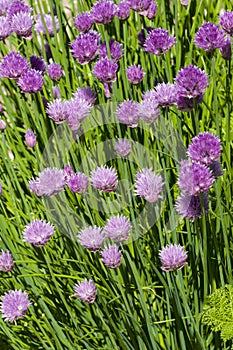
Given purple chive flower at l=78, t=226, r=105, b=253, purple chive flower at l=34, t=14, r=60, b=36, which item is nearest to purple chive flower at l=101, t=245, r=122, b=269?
purple chive flower at l=78, t=226, r=105, b=253

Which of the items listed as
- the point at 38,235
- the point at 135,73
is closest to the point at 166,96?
the point at 135,73

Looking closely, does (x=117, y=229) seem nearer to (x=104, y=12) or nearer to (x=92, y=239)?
(x=92, y=239)

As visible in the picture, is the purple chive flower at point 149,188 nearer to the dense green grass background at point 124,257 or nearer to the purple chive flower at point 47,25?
the dense green grass background at point 124,257

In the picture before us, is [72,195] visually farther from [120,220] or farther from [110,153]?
[120,220]

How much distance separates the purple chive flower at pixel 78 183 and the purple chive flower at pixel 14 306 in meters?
0.28

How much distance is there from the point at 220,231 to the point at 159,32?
1.89 ft

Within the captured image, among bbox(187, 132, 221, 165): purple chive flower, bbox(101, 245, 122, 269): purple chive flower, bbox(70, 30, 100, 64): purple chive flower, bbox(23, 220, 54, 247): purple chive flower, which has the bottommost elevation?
bbox(101, 245, 122, 269): purple chive flower

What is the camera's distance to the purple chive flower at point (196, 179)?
1.33 m

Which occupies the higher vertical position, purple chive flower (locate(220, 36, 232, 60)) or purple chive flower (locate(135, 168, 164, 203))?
purple chive flower (locate(220, 36, 232, 60))

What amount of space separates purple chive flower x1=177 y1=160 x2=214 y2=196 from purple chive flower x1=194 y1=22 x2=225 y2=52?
0.39m

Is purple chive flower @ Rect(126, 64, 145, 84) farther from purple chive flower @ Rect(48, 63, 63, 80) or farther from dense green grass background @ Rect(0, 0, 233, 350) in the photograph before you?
purple chive flower @ Rect(48, 63, 63, 80)

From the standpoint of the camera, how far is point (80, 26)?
6.05 ft

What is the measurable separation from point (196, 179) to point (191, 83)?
0.24 metres

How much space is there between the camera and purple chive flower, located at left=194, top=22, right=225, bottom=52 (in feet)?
5.22
